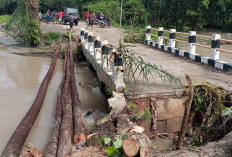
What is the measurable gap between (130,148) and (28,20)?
1598 centimetres

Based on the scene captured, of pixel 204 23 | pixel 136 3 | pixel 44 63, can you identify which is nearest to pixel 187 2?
pixel 204 23

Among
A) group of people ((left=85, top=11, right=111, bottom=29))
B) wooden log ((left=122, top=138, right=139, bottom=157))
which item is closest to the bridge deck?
wooden log ((left=122, top=138, right=139, bottom=157))

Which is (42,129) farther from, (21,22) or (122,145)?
(21,22)

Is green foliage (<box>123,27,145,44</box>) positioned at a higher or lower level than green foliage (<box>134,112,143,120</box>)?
higher

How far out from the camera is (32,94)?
29.4 ft

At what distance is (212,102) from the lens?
210 inches

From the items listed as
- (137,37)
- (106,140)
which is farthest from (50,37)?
(106,140)

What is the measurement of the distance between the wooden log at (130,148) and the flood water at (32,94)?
237 cm

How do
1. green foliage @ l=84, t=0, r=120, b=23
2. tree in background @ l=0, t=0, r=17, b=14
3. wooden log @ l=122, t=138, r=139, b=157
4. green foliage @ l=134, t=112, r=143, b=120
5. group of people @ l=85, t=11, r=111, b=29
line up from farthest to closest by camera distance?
tree in background @ l=0, t=0, r=17, b=14 → green foliage @ l=84, t=0, r=120, b=23 → group of people @ l=85, t=11, r=111, b=29 → green foliage @ l=134, t=112, r=143, b=120 → wooden log @ l=122, t=138, r=139, b=157

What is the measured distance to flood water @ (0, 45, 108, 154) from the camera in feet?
20.1

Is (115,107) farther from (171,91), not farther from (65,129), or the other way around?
(171,91)

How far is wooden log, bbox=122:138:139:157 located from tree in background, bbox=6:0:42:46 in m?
15.5

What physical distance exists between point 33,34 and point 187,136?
48.2ft

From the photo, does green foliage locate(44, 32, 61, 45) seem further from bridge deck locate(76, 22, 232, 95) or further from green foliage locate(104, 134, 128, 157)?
green foliage locate(104, 134, 128, 157)
